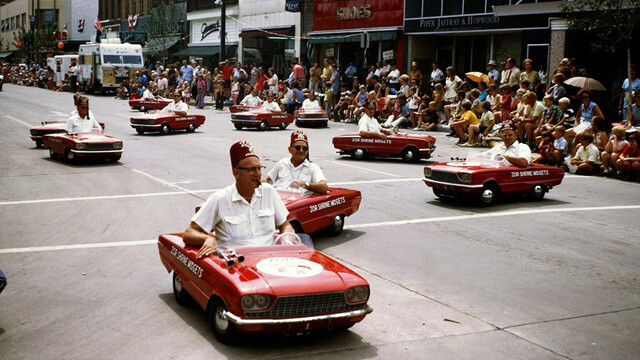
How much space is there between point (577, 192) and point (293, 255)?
1013 cm

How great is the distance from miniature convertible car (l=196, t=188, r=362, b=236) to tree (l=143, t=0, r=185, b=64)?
51235mm

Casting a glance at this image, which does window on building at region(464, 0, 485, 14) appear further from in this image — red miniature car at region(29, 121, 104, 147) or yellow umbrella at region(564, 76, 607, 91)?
red miniature car at region(29, 121, 104, 147)

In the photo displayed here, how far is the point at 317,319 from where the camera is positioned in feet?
18.6

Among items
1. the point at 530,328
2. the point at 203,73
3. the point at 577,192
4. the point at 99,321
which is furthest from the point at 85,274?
the point at 203,73

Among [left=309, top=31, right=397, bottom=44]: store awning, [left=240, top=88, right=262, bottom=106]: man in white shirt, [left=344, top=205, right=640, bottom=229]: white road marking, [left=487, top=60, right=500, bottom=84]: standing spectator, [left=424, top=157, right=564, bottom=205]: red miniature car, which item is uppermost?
[left=309, top=31, right=397, bottom=44]: store awning

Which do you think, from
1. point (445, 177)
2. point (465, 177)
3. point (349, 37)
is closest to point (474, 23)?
point (349, 37)

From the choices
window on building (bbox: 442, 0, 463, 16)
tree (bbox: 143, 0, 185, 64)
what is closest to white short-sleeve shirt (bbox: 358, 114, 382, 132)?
window on building (bbox: 442, 0, 463, 16)

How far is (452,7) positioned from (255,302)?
28757mm

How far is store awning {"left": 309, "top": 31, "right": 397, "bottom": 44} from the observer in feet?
118

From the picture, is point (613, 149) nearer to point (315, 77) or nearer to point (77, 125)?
point (77, 125)

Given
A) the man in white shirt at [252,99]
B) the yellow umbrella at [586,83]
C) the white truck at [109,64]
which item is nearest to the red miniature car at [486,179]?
the yellow umbrella at [586,83]

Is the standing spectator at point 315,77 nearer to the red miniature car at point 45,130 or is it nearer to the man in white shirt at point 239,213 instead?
the red miniature car at point 45,130

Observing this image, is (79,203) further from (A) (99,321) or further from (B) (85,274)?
(A) (99,321)

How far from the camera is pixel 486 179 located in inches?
497
